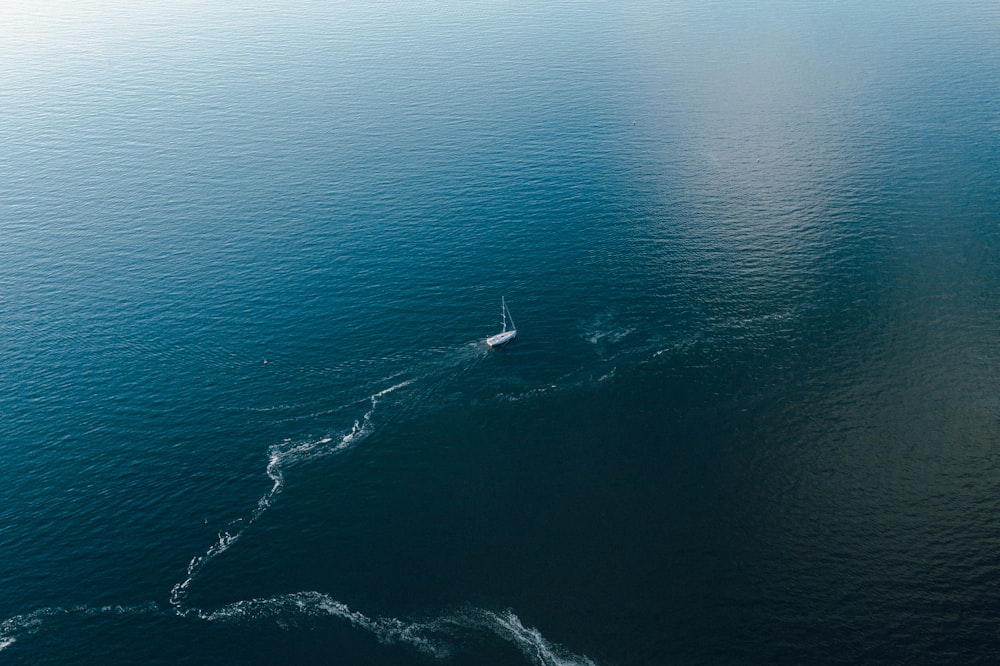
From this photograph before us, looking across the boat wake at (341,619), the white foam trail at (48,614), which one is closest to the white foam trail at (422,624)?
the boat wake at (341,619)

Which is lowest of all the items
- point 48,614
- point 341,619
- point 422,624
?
point 422,624

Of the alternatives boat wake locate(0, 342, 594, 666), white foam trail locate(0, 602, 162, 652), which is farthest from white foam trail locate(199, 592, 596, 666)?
white foam trail locate(0, 602, 162, 652)

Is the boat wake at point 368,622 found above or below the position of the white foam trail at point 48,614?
below

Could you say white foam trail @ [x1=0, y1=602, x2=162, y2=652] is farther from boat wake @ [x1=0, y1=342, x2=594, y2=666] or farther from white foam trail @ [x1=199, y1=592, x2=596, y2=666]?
white foam trail @ [x1=199, y1=592, x2=596, y2=666]

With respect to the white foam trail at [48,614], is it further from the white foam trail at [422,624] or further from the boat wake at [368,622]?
the white foam trail at [422,624]

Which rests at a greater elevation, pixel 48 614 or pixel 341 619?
pixel 48 614

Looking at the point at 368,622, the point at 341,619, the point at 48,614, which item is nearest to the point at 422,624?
the point at 368,622

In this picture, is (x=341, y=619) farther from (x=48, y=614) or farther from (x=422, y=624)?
(x=48, y=614)

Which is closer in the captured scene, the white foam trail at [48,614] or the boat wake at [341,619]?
the boat wake at [341,619]
